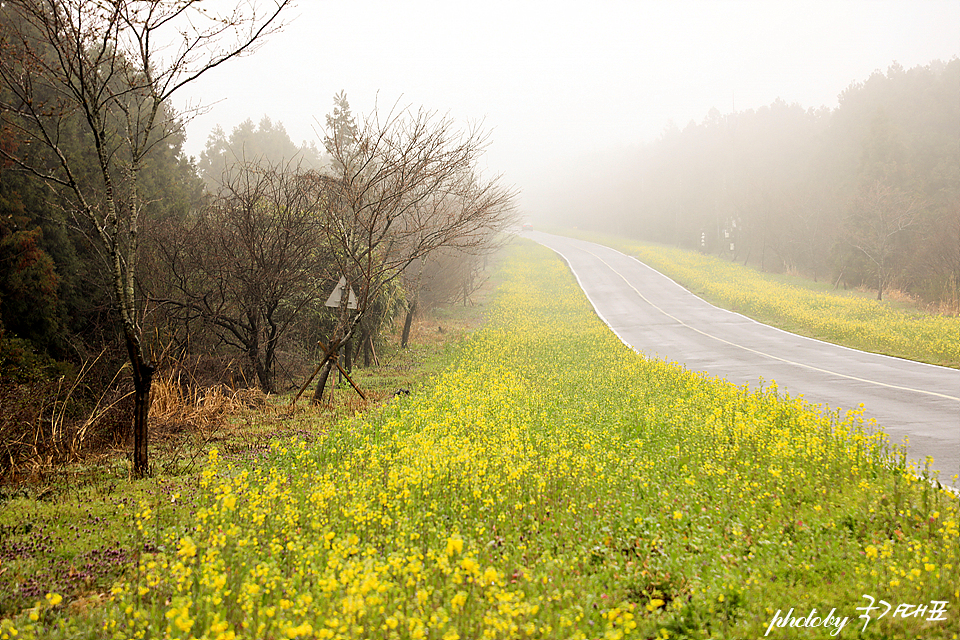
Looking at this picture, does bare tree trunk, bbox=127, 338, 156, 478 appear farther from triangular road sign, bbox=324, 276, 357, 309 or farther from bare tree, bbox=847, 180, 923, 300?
bare tree, bbox=847, 180, 923, 300

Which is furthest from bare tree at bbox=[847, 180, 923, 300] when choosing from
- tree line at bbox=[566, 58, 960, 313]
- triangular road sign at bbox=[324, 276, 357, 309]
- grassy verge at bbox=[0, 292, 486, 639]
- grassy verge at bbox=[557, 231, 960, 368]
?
grassy verge at bbox=[0, 292, 486, 639]

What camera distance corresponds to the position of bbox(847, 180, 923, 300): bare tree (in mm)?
30656

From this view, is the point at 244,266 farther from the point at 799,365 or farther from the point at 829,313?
the point at 829,313

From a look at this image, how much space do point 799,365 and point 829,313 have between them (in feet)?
36.2

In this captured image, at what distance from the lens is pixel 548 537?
5.03 m

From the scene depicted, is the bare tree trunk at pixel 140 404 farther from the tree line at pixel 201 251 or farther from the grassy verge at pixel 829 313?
the grassy verge at pixel 829 313

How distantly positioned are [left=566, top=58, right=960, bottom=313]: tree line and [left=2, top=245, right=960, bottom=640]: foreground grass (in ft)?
81.8

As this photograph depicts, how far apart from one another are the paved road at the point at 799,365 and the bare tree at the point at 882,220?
1043 cm

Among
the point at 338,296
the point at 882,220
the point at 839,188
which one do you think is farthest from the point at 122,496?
the point at 839,188

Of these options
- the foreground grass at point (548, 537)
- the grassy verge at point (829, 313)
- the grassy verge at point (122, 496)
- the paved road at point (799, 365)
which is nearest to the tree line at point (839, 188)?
the grassy verge at point (829, 313)

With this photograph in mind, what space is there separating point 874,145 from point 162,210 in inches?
1675

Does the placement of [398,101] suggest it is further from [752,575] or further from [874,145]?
[874,145]

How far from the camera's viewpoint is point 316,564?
439 cm

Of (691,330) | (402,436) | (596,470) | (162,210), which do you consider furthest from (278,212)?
(691,330)
